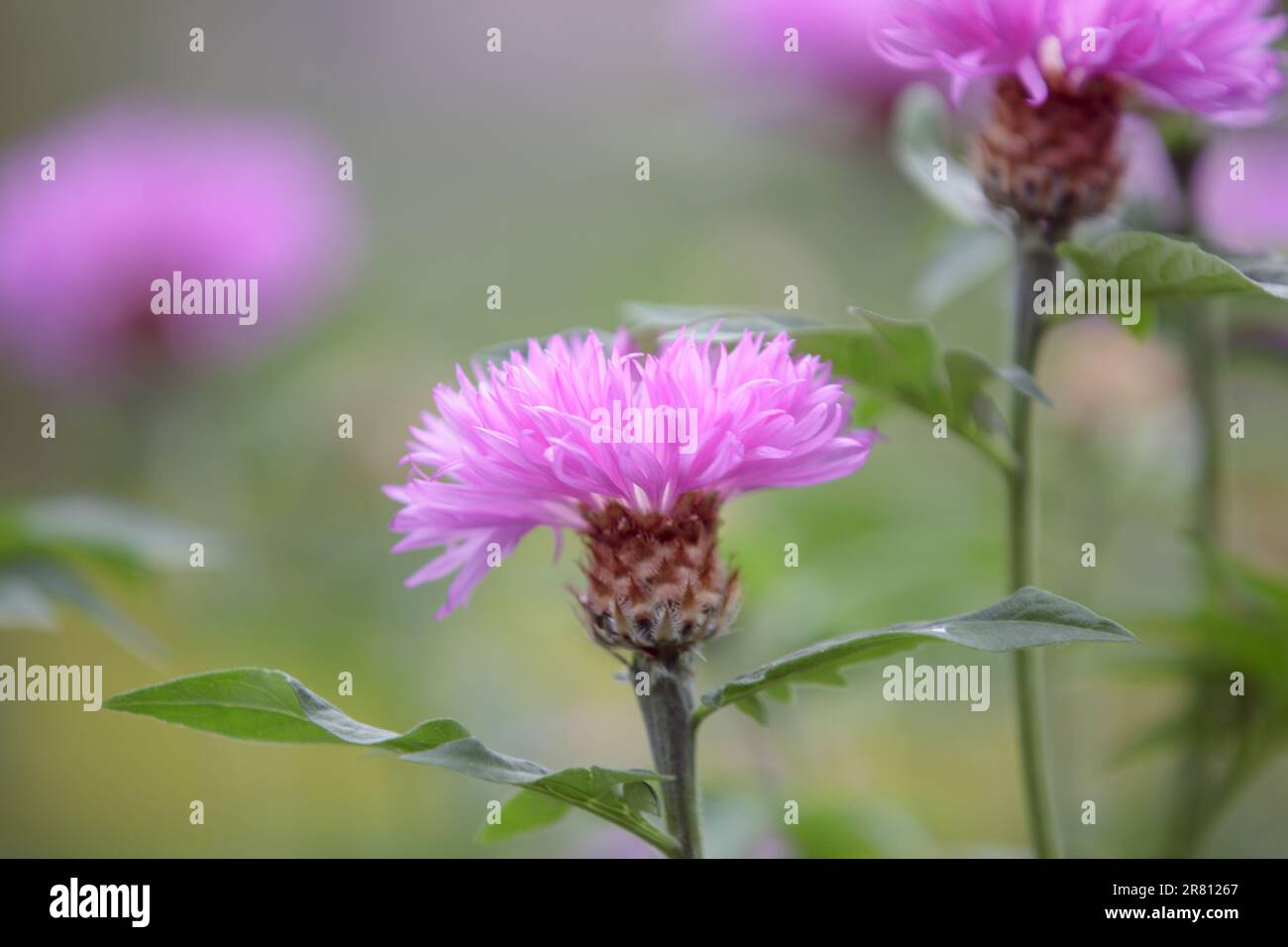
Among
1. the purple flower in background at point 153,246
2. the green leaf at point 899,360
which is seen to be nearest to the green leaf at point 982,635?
the green leaf at point 899,360

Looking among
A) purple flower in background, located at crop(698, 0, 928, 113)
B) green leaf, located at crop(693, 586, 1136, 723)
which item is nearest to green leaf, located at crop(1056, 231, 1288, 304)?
green leaf, located at crop(693, 586, 1136, 723)

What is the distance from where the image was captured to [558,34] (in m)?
3.75

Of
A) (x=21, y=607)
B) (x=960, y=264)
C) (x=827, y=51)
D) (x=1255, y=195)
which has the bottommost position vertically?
(x=21, y=607)

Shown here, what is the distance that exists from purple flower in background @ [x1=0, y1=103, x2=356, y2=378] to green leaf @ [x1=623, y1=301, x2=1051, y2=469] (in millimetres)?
1075

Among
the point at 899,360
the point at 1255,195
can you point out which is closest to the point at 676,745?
the point at 899,360

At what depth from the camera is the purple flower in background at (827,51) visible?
1496 millimetres

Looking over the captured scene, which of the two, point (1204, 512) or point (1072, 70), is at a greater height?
point (1072, 70)

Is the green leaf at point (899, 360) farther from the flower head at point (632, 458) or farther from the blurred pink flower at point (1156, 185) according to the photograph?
the blurred pink flower at point (1156, 185)

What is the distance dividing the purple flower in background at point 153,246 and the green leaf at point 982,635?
1190 mm

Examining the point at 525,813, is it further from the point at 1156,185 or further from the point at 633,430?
the point at 1156,185

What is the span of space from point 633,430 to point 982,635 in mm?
175

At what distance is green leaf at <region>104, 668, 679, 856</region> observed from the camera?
0.59 m

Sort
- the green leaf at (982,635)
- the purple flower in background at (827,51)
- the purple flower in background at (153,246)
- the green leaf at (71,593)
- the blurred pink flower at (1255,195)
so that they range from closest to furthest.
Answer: the green leaf at (982,635) < the green leaf at (71,593) < the blurred pink flower at (1255,195) < the purple flower in background at (827,51) < the purple flower in background at (153,246)

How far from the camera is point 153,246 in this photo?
5.60 ft
